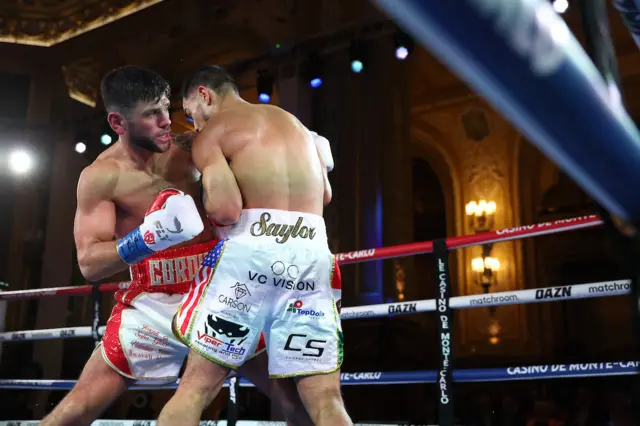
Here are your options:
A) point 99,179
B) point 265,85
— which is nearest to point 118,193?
point 99,179

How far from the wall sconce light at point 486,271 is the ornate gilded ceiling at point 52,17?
17.6ft

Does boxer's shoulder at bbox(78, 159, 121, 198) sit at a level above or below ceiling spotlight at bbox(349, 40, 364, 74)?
below

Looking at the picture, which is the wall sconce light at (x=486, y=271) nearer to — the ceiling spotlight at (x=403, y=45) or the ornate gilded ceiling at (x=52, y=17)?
the ceiling spotlight at (x=403, y=45)

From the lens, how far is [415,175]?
1058 cm

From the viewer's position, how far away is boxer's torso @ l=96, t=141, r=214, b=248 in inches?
75.5

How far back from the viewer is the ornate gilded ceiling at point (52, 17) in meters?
8.12

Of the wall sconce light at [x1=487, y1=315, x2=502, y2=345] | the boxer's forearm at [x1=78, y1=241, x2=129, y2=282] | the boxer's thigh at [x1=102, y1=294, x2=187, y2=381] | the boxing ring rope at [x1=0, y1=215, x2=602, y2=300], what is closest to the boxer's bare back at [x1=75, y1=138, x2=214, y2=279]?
the boxer's forearm at [x1=78, y1=241, x2=129, y2=282]

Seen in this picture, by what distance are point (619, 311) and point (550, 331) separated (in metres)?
1.04

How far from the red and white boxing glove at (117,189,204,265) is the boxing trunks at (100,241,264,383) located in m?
0.16

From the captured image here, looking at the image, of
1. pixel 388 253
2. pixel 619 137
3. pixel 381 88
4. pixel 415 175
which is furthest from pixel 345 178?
pixel 619 137

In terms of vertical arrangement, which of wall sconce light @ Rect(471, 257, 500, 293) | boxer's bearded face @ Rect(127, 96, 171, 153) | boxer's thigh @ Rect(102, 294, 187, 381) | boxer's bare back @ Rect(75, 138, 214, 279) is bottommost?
boxer's thigh @ Rect(102, 294, 187, 381)

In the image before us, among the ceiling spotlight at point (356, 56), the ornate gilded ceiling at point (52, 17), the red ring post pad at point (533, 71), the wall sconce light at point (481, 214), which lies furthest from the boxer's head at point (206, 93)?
the wall sconce light at point (481, 214)

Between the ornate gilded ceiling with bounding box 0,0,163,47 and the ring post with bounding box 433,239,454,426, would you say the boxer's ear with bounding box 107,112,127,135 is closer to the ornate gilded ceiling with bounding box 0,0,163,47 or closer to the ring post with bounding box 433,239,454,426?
the ring post with bounding box 433,239,454,426

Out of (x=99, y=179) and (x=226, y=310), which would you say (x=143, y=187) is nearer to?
(x=99, y=179)
